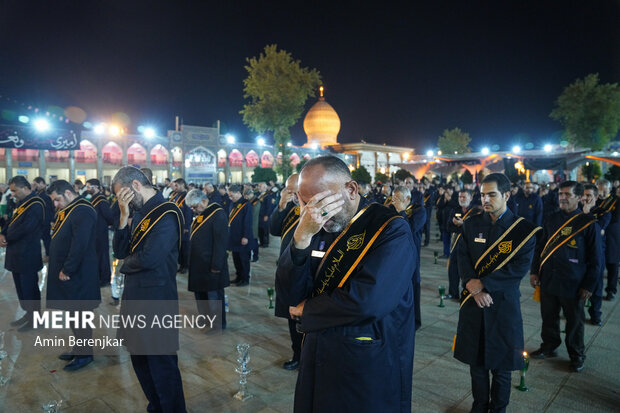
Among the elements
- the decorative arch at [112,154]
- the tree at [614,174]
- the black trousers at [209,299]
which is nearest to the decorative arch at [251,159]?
the decorative arch at [112,154]

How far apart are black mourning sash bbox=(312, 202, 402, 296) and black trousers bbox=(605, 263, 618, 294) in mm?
7644

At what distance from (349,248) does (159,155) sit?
50120 mm

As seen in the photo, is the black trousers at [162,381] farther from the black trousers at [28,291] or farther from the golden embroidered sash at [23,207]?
the golden embroidered sash at [23,207]

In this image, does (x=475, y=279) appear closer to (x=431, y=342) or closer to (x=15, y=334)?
(x=431, y=342)

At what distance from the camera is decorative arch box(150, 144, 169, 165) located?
4703 centimetres

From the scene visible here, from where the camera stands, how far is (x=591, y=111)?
128 ft

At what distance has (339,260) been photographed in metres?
2.06

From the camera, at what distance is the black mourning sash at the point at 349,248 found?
6.63ft

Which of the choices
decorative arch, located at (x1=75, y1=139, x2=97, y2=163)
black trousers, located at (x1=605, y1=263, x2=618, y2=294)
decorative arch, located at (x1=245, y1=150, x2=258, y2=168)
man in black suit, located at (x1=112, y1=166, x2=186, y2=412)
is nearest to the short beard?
man in black suit, located at (x1=112, y1=166, x2=186, y2=412)

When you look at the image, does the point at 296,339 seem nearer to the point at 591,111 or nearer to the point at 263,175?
the point at 263,175

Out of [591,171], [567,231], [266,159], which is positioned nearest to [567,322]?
[567,231]

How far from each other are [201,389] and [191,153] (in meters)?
46.7

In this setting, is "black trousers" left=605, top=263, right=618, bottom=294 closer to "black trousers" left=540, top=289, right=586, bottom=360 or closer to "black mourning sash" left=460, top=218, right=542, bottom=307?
"black trousers" left=540, top=289, right=586, bottom=360

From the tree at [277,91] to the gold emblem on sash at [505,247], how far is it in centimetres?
3206
